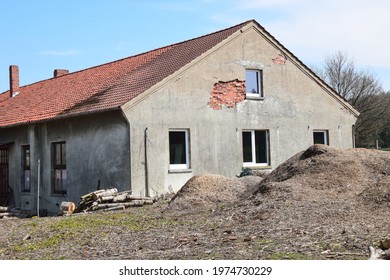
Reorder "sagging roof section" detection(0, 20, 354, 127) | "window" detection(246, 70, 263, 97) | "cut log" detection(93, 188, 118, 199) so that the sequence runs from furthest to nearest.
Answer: "window" detection(246, 70, 263, 97) → "sagging roof section" detection(0, 20, 354, 127) → "cut log" detection(93, 188, 118, 199)

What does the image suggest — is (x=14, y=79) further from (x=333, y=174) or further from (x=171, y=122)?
(x=333, y=174)

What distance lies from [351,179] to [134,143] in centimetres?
702

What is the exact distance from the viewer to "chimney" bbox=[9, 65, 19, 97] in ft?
94.4

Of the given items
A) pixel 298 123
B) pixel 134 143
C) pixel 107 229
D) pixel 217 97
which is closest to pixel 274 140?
pixel 298 123

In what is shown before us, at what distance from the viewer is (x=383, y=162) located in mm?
13023

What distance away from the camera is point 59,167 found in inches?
758

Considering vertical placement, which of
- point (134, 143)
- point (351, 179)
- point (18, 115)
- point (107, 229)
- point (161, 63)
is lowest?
point (107, 229)

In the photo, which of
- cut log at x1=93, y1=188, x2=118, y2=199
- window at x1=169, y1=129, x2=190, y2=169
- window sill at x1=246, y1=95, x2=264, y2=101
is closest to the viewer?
cut log at x1=93, y1=188, x2=118, y2=199

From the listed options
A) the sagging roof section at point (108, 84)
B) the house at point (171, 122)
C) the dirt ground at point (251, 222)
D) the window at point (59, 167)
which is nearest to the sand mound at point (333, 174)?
the dirt ground at point (251, 222)

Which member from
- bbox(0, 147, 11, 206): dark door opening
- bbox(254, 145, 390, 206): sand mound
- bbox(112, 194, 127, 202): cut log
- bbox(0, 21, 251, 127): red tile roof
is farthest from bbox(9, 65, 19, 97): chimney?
bbox(254, 145, 390, 206): sand mound

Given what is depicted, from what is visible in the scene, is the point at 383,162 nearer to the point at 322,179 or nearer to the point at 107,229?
the point at 322,179

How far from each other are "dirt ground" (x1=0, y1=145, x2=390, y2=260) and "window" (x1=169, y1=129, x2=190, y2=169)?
98.5 inches

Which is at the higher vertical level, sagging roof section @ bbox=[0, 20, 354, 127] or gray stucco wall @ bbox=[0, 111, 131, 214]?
sagging roof section @ bbox=[0, 20, 354, 127]

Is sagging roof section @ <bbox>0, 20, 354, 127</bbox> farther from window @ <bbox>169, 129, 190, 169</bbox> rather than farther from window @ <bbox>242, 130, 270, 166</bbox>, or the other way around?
window @ <bbox>242, 130, 270, 166</bbox>
